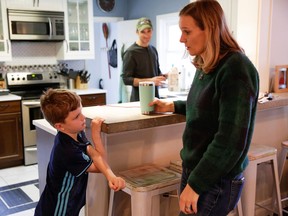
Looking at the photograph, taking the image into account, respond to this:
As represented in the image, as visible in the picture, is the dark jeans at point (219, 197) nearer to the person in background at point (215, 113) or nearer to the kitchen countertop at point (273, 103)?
the person in background at point (215, 113)

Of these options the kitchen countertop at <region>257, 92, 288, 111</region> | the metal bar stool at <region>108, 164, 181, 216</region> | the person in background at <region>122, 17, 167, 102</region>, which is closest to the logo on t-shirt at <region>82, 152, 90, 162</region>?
the metal bar stool at <region>108, 164, 181, 216</region>

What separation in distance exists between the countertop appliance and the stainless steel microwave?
577 mm

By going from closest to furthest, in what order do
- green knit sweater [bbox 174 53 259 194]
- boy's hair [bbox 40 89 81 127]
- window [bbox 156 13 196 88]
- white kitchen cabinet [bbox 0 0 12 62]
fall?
1. green knit sweater [bbox 174 53 259 194]
2. boy's hair [bbox 40 89 81 127]
3. white kitchen cabinet [bbox 0 0 12 62]
4. window [bbox 156 13 196 88]

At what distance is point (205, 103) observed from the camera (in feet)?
4.12

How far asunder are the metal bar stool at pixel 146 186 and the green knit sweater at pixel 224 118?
0.46 metres

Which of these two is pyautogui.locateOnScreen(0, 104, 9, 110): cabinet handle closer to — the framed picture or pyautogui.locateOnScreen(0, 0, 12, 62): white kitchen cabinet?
pyautogui.locateOnScreen(0, 0, 12, 62): white kitchen cabinet

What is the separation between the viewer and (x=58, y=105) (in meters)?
1.46

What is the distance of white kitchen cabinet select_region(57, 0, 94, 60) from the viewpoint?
4777 millimetres

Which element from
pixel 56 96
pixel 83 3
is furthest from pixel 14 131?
pixel 56 96

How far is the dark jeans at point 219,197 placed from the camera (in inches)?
50.5

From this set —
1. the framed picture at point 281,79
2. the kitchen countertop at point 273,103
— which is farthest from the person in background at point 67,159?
the framed picture at point 281,79

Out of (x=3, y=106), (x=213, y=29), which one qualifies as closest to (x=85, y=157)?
(x=213, y=29)

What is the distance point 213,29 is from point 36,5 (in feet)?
12.4

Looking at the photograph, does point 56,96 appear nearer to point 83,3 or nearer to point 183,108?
point 183,108
